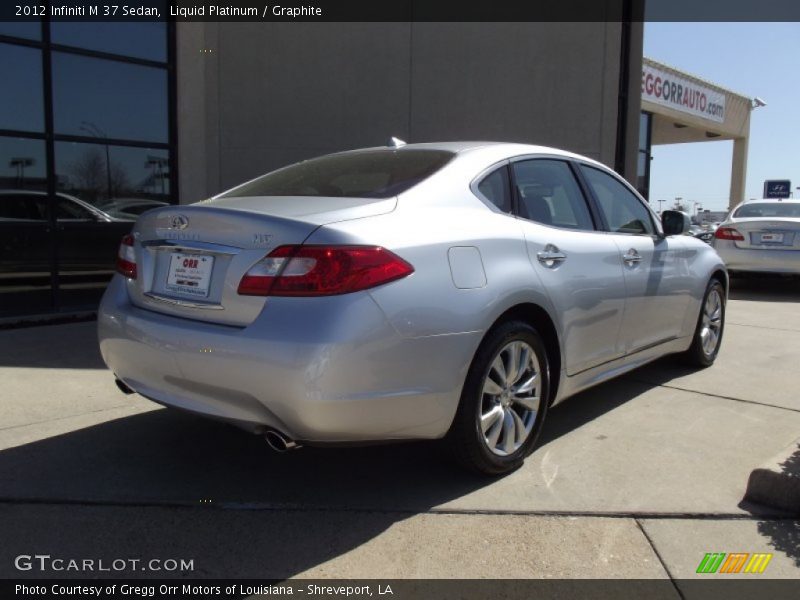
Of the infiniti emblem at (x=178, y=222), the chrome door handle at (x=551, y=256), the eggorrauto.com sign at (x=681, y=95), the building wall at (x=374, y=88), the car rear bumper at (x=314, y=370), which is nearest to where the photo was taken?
the car rear bumper at (x=314, y=370)

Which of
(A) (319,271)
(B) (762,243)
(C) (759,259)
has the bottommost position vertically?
(C) (759,259)

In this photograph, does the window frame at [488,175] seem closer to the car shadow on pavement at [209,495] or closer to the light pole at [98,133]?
the car shadow on pavement at [209,495]

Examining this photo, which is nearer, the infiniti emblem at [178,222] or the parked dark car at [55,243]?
the infiniti emblem at [178,222]

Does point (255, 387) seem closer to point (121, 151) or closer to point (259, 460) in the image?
point (259, 460)

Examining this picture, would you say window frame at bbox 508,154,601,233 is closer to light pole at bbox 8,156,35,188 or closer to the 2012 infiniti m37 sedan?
the 2012 infiniti m37 sedan

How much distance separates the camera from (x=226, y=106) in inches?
339

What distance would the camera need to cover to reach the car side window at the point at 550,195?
360cm

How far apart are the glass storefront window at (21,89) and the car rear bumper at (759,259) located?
919cm

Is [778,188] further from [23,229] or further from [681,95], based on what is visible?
[23,229]

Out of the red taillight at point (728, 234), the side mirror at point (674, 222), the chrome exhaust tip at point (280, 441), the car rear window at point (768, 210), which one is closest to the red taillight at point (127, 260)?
the chrome exhaust tip at point (280, 441)

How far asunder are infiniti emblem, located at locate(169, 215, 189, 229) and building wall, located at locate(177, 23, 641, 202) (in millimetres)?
5531

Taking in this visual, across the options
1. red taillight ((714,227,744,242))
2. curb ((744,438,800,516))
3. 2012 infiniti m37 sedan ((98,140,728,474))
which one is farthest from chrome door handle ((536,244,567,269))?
red taillight ((714,227,744,242))

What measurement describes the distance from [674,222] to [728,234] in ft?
21.5

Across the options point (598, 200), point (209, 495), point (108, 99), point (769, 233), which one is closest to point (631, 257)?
point (598, 200)
